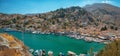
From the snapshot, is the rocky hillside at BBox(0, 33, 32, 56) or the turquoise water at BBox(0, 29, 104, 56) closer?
the rocky hillside at BBox(0, 33, 32, 56)

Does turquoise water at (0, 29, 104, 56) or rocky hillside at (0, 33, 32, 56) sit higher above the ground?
rocky hillside at (0, 33, 32, 56)

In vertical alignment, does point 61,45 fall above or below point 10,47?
below

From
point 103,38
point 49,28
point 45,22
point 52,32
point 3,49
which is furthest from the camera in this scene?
point 45,22

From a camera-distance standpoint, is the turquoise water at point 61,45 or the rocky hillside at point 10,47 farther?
the turquoise water at point 61,45

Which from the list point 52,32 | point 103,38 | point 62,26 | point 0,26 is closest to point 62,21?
point 62,26

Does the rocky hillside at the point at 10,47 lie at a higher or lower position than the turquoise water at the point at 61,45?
higher

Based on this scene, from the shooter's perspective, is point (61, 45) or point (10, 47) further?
point (61, 45)

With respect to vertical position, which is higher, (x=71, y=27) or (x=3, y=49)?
(x=3, y=49)

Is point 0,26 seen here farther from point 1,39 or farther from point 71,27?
point 1,39
